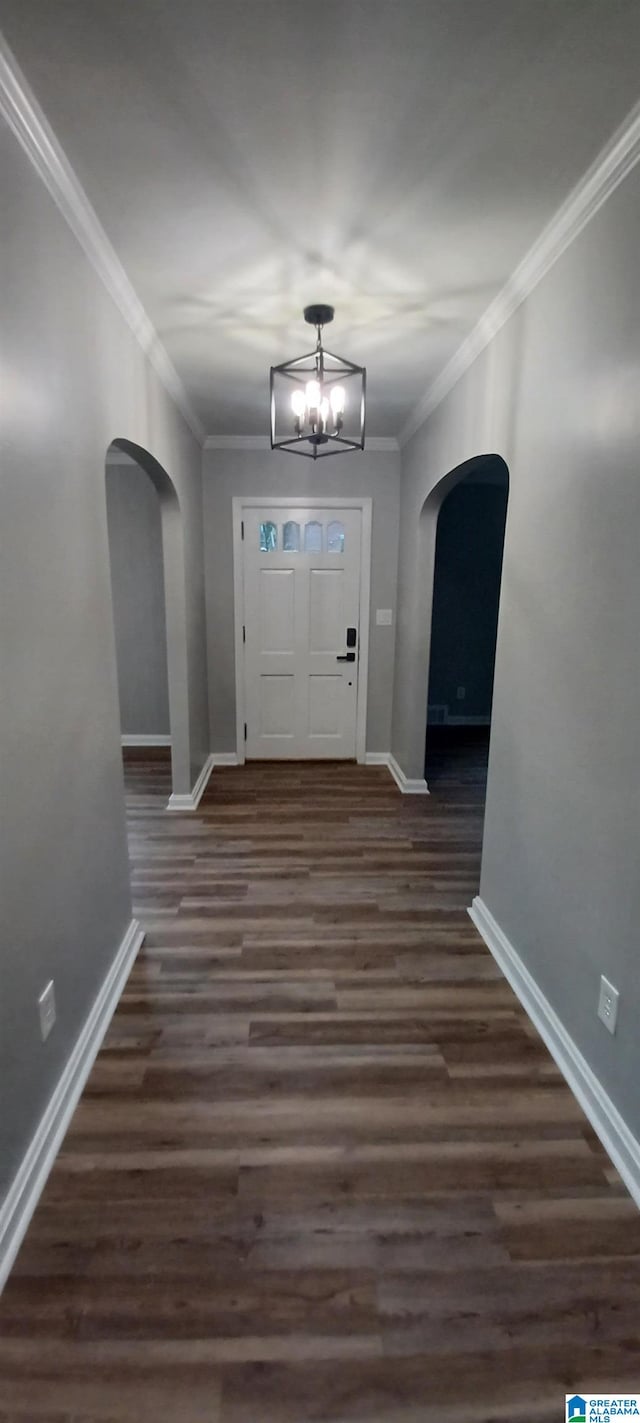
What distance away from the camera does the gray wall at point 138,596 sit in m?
4.82

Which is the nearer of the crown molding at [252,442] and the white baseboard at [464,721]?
the crown molding at [252,442]

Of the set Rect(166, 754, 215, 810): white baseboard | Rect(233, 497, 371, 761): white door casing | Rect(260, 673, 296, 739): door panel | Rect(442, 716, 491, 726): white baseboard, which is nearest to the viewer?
Rect(166, 754, 215, 810): white baseboard

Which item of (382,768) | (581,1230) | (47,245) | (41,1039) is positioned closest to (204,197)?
(47,245)

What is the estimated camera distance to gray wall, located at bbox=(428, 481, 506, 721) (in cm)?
565

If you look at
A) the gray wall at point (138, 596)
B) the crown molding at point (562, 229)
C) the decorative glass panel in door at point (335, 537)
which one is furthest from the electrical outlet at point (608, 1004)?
the gray wall at point (138, 596)

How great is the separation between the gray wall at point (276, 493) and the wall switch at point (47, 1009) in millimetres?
3137

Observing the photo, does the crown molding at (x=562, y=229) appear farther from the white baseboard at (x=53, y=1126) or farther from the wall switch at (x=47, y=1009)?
the white baseboard at (x=53, y=1126)

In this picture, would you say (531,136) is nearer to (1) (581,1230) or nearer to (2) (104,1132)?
(1) (581,1230)

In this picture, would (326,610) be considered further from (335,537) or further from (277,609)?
(335,537)

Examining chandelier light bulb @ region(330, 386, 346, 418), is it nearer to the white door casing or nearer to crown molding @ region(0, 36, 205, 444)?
crown molding @ region(0, 36, 205, 444)

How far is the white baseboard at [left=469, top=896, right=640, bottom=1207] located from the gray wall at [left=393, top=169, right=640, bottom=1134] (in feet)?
0.12

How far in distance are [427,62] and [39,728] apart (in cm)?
173

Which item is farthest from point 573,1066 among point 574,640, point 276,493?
Answer: point 276,493

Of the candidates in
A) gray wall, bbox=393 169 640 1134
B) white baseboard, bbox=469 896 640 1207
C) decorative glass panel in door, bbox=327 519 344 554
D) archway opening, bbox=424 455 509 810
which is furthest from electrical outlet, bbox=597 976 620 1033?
archway opening, bbox=424 455 509 810
